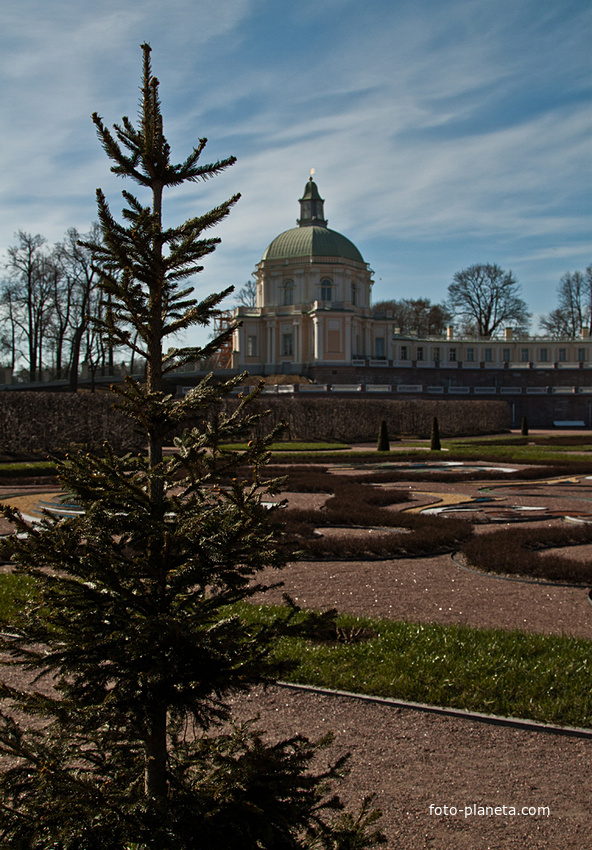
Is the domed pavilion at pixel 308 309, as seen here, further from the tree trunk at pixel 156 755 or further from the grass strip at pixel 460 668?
the tree trunk at pixel 156 755

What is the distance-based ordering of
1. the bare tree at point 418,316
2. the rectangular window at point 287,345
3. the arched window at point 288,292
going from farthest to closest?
the bare tree at point 418,316 < the arched window at point 288,292 < the rectangular window at point 287,345

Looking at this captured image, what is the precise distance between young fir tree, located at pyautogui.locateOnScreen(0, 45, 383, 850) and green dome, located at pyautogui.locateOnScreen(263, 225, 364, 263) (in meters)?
69.8

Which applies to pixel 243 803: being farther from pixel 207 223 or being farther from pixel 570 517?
pixel 570 517

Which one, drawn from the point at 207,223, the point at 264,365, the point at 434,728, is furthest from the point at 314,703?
the point at 264,365

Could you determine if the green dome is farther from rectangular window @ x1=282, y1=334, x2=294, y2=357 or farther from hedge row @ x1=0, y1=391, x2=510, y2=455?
hedge row @ x1=0, y1=391, x2=510, y2=455

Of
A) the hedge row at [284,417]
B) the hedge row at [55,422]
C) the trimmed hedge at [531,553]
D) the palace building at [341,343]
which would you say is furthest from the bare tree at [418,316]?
the trimmed hedge at [531,553]

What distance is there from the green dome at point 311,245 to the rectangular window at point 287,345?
26.0 ft

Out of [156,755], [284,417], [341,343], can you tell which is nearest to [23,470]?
[284,417]

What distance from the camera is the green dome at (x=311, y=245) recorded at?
235 feet

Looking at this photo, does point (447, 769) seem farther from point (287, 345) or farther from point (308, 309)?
point (287, 345)

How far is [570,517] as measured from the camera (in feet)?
44.5

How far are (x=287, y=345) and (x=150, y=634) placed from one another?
69.5 meters

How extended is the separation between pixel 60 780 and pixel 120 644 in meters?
0.53

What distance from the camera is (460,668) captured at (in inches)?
224
